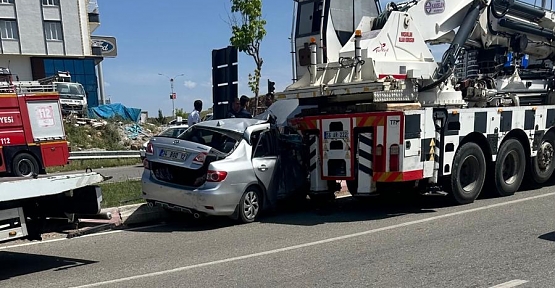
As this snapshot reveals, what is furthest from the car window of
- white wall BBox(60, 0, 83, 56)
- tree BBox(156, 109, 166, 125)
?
white wall BBox(60, 0, 83, 56)

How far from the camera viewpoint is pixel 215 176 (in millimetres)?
7871

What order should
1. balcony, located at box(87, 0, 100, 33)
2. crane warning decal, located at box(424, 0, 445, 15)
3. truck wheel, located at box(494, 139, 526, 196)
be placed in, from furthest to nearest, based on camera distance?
1. balcony, located at box(87, 0, 100, 33)
2. crane warning decal, located at box(424, 0, 445, 15)
3. truck wheel, located at box(494, 139, 526, 196)

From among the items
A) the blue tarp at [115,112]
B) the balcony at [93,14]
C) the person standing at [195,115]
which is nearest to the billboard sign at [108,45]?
the balcony at [93,14]

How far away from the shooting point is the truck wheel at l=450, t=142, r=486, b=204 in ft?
29.8

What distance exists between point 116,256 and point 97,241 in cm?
110

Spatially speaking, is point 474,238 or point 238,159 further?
point 238,159

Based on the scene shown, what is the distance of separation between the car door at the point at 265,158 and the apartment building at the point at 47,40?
39.1 meters

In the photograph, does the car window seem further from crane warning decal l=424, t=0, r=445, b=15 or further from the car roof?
crane warning decal l=424, t=0, r=445, b=15

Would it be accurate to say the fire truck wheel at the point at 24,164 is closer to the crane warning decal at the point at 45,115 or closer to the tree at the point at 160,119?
the crane warning decal at the point at 45,115

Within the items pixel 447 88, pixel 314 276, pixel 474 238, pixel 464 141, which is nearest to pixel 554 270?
pixel 474 238

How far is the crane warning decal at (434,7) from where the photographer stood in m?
10.1

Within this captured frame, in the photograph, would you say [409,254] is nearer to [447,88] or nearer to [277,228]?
[277,228]

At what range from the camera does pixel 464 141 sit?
9.29 m

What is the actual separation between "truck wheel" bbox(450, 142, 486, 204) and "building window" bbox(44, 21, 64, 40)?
41.7 m
